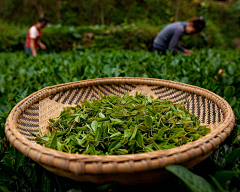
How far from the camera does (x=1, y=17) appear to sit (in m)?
9.64

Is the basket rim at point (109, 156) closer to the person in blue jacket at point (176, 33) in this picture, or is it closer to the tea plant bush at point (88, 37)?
the person in blue jacket at point (176, 33)

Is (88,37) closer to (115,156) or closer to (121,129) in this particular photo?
(121,129)

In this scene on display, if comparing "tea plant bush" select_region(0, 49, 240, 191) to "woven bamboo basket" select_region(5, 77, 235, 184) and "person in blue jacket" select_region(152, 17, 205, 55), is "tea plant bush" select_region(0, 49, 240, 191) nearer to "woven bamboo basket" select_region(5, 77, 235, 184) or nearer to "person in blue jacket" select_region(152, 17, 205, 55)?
"woven bamboo basket" select_region(5, 77, 235, 184)

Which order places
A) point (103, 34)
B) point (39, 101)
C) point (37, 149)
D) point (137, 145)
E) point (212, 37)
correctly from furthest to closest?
point (212, 37)
point (103, 34)
point (39, 101)
point (137, 145)
point (37, 149)

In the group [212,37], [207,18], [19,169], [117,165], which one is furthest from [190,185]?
[207,18]

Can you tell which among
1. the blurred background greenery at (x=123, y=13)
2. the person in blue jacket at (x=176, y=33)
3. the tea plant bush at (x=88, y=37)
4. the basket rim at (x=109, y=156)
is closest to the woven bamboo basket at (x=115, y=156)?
the basket rim at (x=109, y=156)

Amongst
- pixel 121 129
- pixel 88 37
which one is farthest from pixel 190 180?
pixel 88 37

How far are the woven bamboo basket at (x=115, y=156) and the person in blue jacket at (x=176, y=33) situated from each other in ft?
7.37

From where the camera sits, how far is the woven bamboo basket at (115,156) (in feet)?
2.37

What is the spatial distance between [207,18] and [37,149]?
10827 mm

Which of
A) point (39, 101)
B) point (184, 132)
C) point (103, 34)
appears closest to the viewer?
point (184, 132)

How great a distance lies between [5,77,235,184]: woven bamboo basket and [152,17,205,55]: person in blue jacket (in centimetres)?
224

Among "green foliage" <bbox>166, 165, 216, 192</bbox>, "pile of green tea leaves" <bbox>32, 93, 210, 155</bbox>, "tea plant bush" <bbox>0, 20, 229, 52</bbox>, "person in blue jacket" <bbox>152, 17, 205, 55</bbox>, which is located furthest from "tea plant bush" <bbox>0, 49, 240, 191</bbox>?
"tea plant bush" <bbox>0, 20, 229, 52</bbox>

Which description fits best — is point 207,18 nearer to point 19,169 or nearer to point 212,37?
point 212,37
